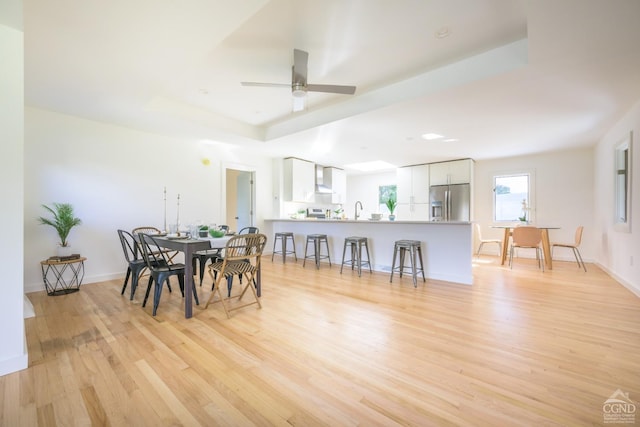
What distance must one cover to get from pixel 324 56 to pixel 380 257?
3.36 meters

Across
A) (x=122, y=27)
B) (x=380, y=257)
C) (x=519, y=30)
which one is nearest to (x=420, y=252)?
(x=380, y=257)

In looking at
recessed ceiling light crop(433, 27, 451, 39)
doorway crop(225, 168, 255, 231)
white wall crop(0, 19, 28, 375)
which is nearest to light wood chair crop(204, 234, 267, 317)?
white wall crop(0, 19, 28, 375)

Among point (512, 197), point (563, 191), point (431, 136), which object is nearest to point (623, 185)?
point (563, 191)

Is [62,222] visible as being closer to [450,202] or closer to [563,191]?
[450,202]

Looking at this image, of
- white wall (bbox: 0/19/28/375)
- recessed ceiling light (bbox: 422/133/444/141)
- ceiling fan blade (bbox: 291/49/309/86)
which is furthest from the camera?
recessed ceiling light (bbox: 422/133/444/141)

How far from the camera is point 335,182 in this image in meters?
8.09

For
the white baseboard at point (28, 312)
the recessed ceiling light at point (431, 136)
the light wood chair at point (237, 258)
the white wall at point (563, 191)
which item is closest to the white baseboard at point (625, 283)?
the white wall at point (563, 191)

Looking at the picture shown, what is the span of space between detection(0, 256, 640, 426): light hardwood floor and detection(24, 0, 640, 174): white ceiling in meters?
2.42

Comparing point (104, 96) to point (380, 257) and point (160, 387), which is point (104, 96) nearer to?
point (160, 387)

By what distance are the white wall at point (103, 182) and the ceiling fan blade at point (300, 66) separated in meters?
3.37

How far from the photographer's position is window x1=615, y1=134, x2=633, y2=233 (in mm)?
3617

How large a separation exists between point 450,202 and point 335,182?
10.6 feet

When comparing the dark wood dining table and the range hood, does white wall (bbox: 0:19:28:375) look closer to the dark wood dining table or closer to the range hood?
the dark wood dining table

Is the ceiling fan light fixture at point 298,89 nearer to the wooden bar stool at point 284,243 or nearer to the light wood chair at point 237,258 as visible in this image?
the light wood chair at point 237,258
